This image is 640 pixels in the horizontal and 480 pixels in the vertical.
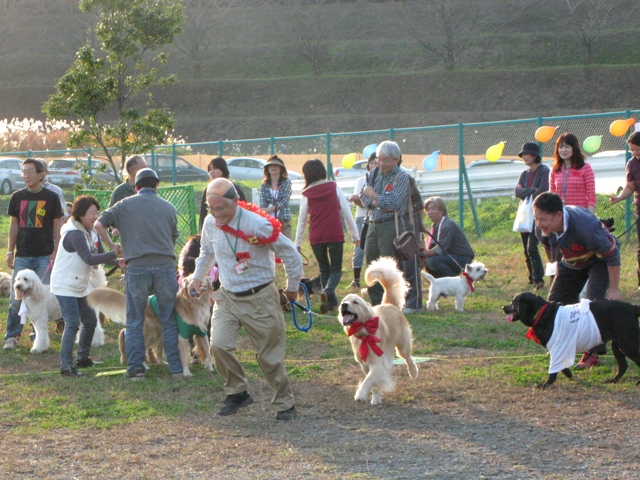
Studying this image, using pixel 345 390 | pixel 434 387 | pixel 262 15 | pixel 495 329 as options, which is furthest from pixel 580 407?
pixel 262 15

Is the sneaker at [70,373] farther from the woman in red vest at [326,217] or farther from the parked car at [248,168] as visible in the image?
the parked car at [248,168]

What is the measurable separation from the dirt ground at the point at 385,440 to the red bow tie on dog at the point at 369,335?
41 cm

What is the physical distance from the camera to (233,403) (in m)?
5.58

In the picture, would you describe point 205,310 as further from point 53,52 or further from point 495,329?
point 53,52

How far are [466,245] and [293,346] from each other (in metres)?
3.17

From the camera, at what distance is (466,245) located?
9969 mm

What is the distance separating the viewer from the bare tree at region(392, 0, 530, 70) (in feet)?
132

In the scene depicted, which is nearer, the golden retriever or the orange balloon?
the golden retriever

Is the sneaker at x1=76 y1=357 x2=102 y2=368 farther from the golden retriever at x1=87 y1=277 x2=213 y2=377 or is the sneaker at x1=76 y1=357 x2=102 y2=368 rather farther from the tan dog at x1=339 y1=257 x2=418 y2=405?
the tan dog at x1=339 y1=257 x2=418 y2=405

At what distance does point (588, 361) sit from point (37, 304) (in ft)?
17.4

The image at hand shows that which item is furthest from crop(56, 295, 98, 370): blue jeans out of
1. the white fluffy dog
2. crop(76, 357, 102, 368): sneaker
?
the white fluffy dog

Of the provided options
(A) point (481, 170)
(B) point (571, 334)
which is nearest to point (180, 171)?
(A) point (481, 170)

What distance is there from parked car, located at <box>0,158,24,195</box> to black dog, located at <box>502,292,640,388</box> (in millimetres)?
22144

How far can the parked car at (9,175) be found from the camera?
82.1 ft
